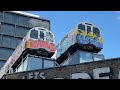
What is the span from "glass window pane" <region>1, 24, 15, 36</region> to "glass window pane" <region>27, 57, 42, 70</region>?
38.9 metres

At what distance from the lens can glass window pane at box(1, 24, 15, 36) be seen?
6619 cm

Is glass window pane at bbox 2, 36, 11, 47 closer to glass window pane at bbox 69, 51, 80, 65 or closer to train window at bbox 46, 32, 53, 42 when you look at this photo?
train window at bbox 46, 32, 53, 42

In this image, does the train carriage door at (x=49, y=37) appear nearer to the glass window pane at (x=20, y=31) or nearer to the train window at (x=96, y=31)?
the train window at (x=96, y=31)

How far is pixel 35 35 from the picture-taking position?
1335 inches

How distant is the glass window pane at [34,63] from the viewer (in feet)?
92.0

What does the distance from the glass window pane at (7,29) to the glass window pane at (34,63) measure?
38.9 m

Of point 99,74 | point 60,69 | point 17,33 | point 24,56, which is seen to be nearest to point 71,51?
point 24,56

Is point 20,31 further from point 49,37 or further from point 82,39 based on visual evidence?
point 82,39

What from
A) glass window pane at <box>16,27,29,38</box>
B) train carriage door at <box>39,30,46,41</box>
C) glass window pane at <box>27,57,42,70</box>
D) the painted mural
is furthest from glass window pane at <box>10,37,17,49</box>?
glass window pane at <box>27,57,42,70</box>
